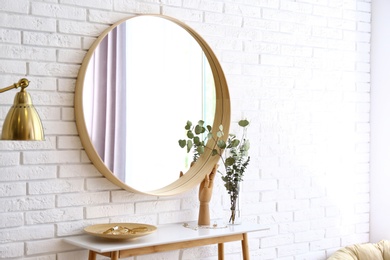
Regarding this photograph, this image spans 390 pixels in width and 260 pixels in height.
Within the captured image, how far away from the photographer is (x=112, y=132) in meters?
3.09

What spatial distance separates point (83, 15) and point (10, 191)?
2.73 feet

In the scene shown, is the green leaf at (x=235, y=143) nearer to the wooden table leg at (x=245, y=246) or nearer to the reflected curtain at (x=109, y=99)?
the wooden table leg at (x=245, y=246)

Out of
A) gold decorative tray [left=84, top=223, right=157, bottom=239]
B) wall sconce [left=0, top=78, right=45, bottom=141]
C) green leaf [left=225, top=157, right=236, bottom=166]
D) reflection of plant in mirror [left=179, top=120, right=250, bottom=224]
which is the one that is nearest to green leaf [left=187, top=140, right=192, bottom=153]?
reflection of plant in mirror [left=179, top=120, right=250, bottom=224]

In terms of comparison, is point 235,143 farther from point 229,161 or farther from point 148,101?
point 148,101

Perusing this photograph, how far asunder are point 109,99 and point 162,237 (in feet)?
2.18

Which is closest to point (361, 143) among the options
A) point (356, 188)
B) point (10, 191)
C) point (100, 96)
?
point (356, 188)

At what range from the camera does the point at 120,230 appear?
294cm

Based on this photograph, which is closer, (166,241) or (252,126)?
(166,241)

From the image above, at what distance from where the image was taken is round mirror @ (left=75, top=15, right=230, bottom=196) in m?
3.02

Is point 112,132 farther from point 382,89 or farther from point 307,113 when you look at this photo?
point 382,89

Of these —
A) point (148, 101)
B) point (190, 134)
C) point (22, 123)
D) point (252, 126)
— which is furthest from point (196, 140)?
point (22, 123)

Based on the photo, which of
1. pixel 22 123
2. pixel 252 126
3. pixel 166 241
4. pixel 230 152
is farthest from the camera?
pixel 252 126

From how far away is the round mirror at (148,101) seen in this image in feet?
9.89

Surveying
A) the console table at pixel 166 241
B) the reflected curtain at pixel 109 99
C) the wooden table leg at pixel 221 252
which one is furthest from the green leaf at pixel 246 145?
the reflected curtain at pixel 109 99
